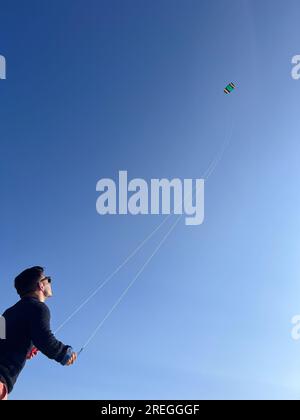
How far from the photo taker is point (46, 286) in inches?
224

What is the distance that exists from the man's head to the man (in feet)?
0.44

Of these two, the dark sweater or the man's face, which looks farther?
the man's face

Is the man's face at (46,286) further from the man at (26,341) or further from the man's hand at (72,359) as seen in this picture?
the man's hand at (72,359)

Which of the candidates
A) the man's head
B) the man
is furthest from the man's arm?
the man's head

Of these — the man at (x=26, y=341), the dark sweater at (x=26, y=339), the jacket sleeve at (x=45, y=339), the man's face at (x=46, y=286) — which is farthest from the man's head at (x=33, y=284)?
the jacket sleeve at (x=45, y=339)

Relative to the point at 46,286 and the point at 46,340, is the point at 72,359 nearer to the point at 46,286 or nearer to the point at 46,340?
the point at 46,340

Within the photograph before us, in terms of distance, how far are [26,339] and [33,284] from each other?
0.70 m

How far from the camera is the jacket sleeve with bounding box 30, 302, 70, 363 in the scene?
16.8ft

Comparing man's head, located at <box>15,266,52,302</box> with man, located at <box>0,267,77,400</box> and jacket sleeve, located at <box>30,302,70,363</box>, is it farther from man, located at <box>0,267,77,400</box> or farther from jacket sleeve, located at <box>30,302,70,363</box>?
jacket sleeve, located at <box>30,302,70,363</box>

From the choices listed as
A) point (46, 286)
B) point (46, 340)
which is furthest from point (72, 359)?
point (46, 286)

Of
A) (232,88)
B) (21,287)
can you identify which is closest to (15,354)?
(21,287)

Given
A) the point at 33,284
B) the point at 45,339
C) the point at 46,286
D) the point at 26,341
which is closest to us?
the point at 45,339
